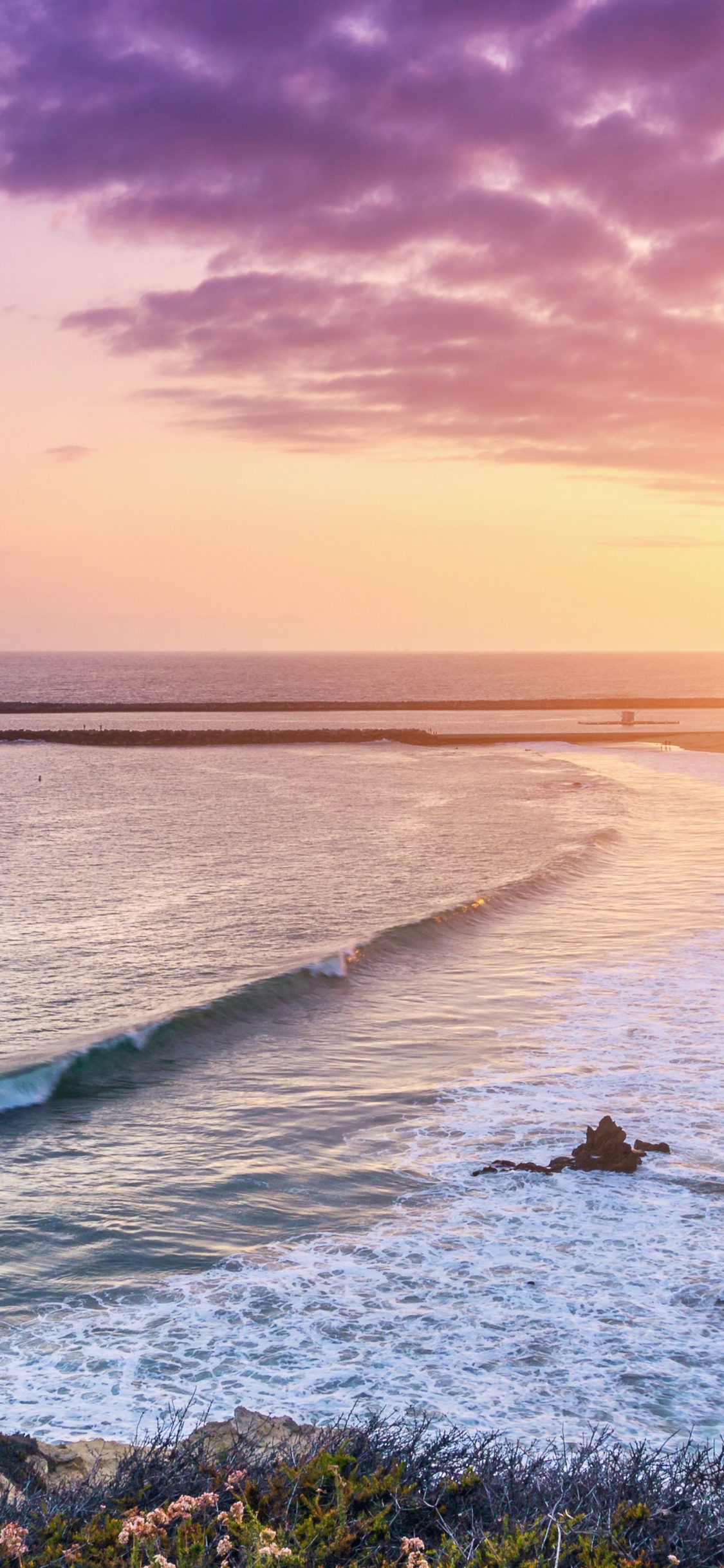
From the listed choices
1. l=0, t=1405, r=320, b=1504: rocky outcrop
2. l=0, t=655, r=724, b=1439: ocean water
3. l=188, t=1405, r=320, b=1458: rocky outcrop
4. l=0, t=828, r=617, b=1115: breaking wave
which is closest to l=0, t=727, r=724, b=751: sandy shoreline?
A: l=0, t=655, r=724, b=1439: ocean water

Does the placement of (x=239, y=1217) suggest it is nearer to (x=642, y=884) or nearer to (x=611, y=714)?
(x=642, y=884)

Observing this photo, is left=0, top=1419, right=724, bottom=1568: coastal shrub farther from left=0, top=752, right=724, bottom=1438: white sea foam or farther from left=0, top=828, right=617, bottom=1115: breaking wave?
left=0, top=828, right=617, bottom=1115: breaking wave

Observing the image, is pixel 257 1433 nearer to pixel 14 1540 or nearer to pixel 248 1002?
pixel 14 1540

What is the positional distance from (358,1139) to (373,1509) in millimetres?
7355

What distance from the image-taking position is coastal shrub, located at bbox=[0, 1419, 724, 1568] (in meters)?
5.59

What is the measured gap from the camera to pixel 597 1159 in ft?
40.3

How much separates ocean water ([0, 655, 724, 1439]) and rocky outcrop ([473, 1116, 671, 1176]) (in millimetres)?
213

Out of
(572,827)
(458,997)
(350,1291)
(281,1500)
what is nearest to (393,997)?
(458,997)

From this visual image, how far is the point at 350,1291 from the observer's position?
9812 millimetres

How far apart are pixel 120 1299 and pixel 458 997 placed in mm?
11009

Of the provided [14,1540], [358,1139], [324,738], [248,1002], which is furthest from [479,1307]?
[324,738]

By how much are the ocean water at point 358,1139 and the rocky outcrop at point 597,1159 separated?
213 mm

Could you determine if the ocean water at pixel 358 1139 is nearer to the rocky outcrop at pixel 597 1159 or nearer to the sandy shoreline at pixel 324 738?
the rocky outcrop at pixel 597 1159

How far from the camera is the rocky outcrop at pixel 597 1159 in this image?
40.0 feet
